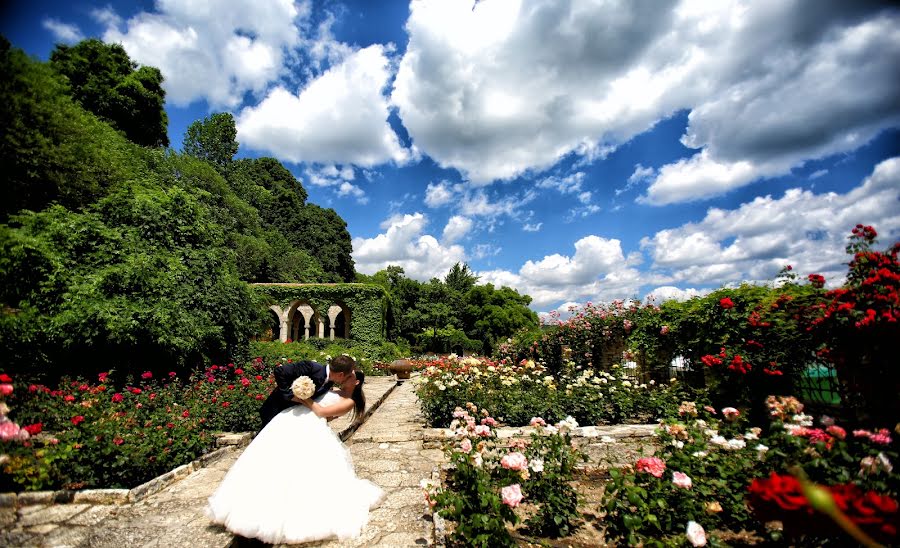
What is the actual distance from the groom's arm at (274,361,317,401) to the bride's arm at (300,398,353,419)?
0.13m

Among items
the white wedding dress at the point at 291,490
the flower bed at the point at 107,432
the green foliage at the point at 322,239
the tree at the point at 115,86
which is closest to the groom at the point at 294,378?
the white wedding dress at the point at 291,490

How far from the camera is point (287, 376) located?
3.07m

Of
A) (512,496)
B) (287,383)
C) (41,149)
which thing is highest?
(41,149)

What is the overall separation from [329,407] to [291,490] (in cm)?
62

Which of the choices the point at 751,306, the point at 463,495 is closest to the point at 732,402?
the point at 751,306

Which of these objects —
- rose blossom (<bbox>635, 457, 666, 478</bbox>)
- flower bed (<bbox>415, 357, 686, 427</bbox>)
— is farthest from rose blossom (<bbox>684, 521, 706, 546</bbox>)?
flower bed (<bbox>415, 357, 686, 427</bbox>)

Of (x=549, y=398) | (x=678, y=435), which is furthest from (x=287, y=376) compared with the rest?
(x=549, y=398)

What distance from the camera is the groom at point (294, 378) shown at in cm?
307

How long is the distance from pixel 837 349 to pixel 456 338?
28.3 metres

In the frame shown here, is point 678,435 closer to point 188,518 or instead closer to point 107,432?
point 188,518

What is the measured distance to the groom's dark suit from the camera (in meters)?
3.07

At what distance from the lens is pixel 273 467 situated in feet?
9.41

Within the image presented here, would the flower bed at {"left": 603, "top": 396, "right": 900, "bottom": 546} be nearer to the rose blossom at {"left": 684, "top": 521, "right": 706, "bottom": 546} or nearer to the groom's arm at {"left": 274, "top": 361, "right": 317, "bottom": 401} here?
the rose blossom at {"left": 684, "top": 521, "right": 706, "bottom": 546}

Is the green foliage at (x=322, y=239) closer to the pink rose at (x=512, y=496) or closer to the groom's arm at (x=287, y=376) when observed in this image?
the groom's arm at (x=287, y=376)
